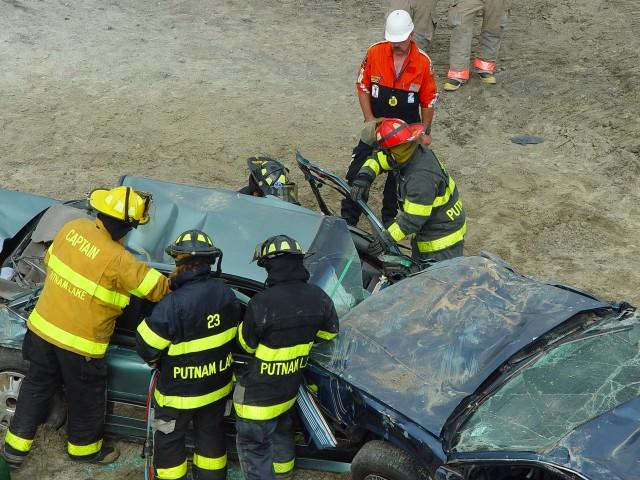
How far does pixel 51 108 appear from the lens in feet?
33.5

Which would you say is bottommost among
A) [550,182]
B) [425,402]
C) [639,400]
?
[550,182]

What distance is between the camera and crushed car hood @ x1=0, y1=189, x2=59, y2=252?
21.6ft

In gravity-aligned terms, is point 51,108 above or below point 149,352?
below

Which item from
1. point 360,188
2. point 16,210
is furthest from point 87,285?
point 360,188

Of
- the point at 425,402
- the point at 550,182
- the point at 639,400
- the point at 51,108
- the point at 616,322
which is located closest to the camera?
the point at 639,400

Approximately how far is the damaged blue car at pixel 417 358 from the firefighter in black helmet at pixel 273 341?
0.63 feet

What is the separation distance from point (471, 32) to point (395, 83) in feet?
11.3

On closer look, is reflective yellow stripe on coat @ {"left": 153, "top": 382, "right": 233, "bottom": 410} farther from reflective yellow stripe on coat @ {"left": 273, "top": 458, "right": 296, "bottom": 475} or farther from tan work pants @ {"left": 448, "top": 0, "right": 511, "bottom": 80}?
tan work pants @ {"left": 448, "top": 0, "right": 511, "bottom": 80}

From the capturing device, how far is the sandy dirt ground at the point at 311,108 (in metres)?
8.70

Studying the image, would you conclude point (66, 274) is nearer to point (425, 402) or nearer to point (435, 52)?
point (425, 402)

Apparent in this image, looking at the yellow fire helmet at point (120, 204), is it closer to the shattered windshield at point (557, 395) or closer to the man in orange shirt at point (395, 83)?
the shattered windshield at point (557, 395)

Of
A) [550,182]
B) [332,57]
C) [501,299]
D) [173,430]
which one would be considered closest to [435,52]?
[332,57]

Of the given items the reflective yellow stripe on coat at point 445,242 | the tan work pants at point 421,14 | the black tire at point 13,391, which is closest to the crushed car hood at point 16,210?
the black tire at point 13,391

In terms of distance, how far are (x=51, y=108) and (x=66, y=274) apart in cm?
554
